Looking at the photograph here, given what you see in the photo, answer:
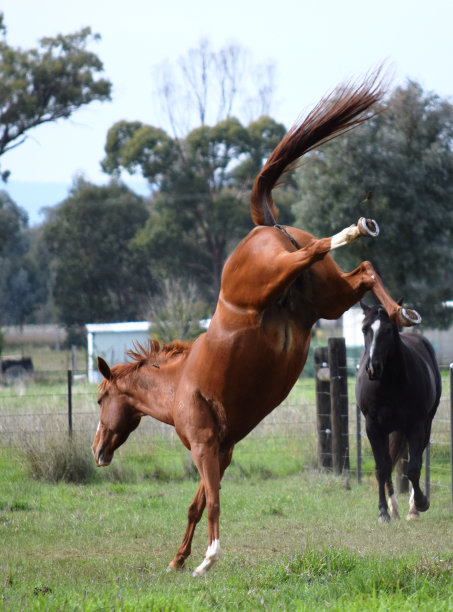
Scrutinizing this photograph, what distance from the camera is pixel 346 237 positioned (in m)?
4.86

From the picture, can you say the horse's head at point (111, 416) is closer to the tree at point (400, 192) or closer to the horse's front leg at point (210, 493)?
the horse's front leg at point (210, 493)

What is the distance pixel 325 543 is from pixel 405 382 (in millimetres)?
2302

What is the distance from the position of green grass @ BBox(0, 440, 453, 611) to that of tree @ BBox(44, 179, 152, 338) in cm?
3315

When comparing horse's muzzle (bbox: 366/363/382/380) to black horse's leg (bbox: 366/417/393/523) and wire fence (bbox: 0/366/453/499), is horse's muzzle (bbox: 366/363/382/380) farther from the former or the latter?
wire fence (bbox: 0/366/453/499)

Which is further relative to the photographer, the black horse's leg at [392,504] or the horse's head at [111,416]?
the black horse's leg at [392,504]

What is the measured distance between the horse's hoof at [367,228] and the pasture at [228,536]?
6.65 feet

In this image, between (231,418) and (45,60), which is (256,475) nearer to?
(231,418)

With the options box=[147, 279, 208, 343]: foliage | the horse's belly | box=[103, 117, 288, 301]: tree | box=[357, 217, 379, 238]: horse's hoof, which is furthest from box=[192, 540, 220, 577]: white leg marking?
box=[103, 117, 288, 301]: tree

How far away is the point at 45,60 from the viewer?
3984 cm

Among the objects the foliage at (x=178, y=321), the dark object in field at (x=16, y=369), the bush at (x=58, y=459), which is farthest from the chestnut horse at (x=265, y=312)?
the dark object in field at (x=16, y=369)

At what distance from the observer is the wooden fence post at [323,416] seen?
12.1 metres

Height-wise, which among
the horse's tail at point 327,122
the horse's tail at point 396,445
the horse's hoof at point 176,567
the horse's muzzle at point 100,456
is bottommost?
the horse's hoof at point 176,567

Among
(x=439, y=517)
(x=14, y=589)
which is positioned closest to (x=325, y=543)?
(x=439, y=517)

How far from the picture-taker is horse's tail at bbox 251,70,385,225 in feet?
17.5
